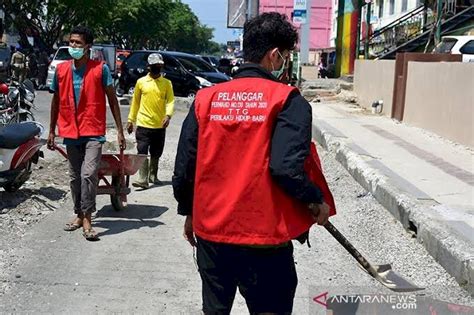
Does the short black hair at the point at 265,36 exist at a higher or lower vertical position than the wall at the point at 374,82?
higher

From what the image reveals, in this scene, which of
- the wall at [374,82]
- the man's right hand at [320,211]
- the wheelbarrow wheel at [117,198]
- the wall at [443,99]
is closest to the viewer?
the man's right hand at [320,211]

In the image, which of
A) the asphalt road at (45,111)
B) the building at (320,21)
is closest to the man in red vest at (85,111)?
the asphalt road at (45,111)

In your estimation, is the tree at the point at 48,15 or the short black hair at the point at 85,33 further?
the tree at the point at 48,15

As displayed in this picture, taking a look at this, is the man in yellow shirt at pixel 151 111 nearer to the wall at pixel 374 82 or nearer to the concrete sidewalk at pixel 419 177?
the concrete sidewalk at pixel 419 177

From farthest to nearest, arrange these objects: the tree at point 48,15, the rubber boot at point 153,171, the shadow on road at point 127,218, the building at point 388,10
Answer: the building at point 388,10
the tree at point 48,15
the rubber boot at point 153,171
the shadow on road at point 127,218

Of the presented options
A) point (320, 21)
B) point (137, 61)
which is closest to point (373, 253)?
point (137, 61)

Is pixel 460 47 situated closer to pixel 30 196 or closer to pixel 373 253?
pixel 373 253

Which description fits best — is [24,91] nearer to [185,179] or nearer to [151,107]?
[151,107]

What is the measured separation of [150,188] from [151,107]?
1046 mm

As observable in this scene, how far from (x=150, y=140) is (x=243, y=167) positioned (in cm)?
605

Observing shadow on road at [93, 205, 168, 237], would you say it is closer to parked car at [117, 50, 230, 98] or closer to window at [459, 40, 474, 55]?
Result: window at [459, 40, 474, 55]

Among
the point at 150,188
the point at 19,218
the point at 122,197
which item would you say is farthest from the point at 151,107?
the point at 19,218

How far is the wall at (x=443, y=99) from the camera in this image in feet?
36.1

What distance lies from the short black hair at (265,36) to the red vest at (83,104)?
11.1 ft
